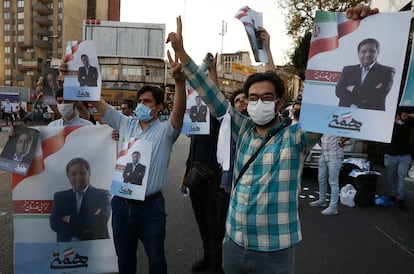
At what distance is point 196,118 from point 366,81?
7.88 feet

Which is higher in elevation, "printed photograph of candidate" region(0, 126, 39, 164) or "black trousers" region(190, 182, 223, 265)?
"printed photograph of candidate" region(0, 126, 39, 164)

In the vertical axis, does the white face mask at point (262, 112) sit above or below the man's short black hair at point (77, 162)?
above

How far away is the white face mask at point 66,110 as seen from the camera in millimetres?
3375

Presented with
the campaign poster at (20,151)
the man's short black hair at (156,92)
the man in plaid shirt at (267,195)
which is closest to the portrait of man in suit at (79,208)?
the campaign poster at (20,151)

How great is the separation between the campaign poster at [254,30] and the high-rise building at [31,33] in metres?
77.1

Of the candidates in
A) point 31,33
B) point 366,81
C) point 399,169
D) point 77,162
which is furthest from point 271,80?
point 31,33

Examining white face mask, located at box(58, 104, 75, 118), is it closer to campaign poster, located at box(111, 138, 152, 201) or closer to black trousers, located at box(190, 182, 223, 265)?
campaign poster, located at box(111, 138, 152, 201)

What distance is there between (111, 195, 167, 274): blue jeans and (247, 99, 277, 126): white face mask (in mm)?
1153

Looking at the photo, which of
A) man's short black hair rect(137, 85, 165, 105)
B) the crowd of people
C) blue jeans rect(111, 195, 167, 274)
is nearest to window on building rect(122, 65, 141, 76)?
the crowd of people

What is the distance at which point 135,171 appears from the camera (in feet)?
8.31

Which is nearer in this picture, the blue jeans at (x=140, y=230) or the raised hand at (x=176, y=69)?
the raised hand at (x=176, y=69)

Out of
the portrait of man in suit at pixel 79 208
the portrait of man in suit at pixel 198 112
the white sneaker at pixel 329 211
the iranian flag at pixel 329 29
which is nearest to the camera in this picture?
the iranian flag at pixel 329 29

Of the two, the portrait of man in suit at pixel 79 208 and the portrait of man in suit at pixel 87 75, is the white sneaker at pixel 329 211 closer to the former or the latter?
the portrait of man in suit at pixel 79 208

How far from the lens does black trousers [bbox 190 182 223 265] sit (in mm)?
3414
